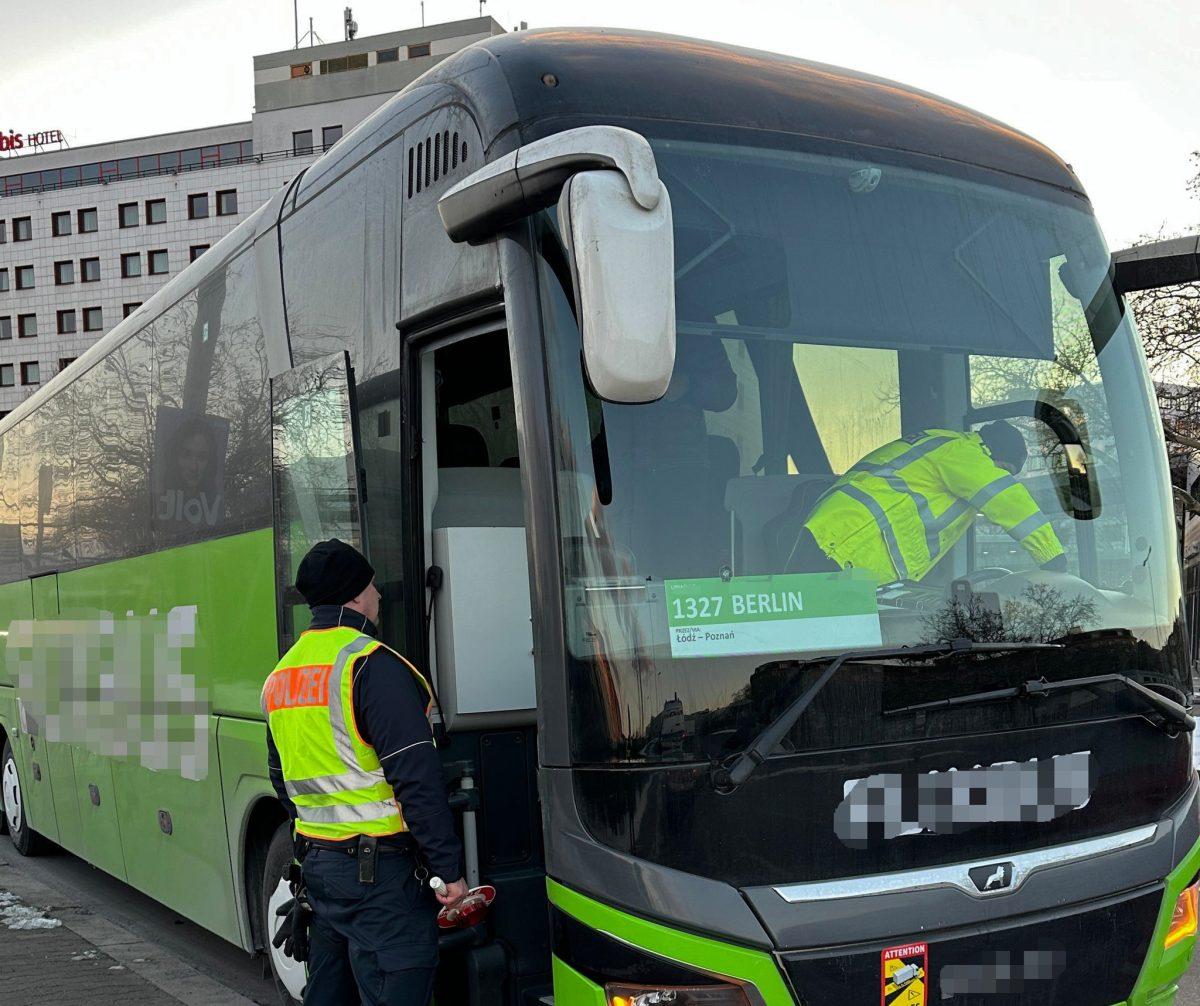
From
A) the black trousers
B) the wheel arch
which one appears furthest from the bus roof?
the wheel arch

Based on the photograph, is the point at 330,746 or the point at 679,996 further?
the point at 330,746

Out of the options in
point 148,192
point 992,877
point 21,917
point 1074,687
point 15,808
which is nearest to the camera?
point 992,877

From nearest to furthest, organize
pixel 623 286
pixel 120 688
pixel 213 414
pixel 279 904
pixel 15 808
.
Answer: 1. pixel 623 286
2. pixel 279 904
3. pixel 213 414
4. pixel 120 688
5. pixel 15 808

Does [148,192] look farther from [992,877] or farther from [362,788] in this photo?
[992,877]

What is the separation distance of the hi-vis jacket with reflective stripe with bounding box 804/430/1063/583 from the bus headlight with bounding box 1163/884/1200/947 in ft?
3.36

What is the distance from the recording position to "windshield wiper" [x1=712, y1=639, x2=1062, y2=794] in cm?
302

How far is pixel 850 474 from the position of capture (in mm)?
3352

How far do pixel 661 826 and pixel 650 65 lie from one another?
2.04 m

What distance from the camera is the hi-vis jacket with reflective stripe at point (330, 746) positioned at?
145 inches

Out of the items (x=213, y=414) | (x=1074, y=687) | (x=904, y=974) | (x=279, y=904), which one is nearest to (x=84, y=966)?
(x=279, y=904)

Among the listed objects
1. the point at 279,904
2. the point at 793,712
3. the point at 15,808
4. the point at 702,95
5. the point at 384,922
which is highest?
the point at 702,95

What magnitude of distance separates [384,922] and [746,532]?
1.53 metres

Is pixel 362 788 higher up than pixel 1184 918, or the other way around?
pixel 362 788

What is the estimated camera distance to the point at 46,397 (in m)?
9.03
